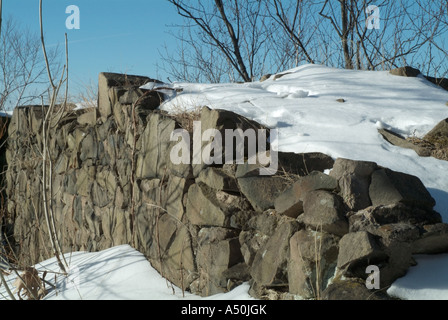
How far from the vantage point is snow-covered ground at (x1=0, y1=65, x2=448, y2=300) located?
2762 mm

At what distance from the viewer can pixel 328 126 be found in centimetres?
341

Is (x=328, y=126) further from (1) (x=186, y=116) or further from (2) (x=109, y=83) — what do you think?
(2) (x=109, y=83)

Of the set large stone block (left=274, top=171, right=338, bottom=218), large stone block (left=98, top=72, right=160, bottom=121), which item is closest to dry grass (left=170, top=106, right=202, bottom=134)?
large stone block (left=98, top=72, right=160, bottom=121)

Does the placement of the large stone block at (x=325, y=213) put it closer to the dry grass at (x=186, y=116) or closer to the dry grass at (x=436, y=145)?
the dry grass at (x=436, y=145)

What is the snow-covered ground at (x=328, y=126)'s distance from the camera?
276 cm

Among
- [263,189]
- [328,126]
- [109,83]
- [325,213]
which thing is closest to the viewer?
[325,213]

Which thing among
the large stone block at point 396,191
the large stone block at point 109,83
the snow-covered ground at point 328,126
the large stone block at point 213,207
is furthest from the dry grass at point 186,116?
the large stone block at point 396,191

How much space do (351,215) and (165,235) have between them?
1.75 metres

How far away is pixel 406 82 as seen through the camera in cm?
451

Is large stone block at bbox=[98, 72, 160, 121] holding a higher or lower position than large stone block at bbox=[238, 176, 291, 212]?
higher

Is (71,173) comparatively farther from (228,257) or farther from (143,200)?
(228,257)

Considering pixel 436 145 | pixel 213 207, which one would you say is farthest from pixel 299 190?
pixel 436 145

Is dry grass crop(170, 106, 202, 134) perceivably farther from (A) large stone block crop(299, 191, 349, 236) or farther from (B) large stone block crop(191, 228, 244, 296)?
(A) large stone block crop(299, 191, 349, 236)
